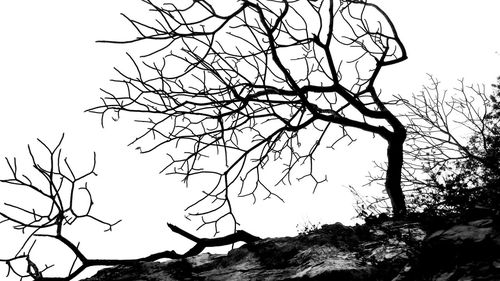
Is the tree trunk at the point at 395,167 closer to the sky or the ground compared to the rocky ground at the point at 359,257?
closer to the sky

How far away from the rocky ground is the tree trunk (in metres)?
1.42

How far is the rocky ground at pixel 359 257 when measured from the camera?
2.14 meters

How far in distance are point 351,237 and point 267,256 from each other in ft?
2.39

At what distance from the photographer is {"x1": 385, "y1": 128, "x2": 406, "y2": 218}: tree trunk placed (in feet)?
15.9

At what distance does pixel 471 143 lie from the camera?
846 cm

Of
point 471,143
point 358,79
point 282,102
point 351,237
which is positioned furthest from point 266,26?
point 471,143

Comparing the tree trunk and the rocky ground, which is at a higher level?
the tree trunk

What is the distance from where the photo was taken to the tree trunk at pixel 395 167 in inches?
190

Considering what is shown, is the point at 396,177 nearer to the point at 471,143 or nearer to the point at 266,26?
the point at 266,26

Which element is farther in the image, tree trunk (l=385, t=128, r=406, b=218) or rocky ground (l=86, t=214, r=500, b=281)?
tree trunk (l=385, t=128, r=406, b=218)

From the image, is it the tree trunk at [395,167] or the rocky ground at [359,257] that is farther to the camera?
the tree trunk at [395,167]

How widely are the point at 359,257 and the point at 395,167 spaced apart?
2452 millimetres

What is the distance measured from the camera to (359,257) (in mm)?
2846

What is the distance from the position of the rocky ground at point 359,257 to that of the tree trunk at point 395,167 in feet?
4.67
